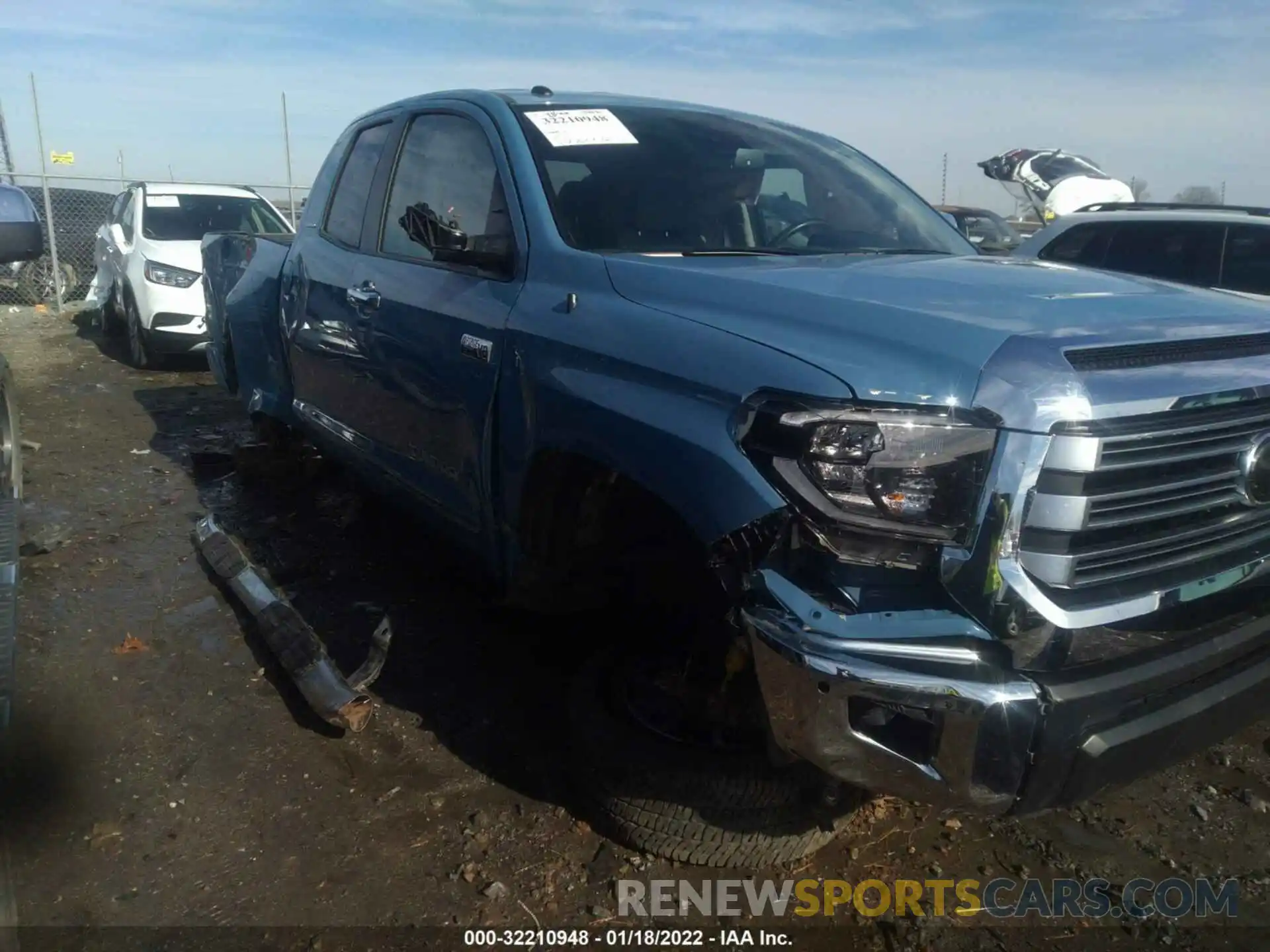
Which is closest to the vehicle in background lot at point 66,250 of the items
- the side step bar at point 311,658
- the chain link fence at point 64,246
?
the chain link fence at point 64,246

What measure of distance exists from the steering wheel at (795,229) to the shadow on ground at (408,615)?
4.65ft

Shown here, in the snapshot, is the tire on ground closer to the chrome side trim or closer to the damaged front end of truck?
the damaged front end of truck

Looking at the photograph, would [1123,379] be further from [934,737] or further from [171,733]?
[171,733]

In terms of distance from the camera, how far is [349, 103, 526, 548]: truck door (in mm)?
3045

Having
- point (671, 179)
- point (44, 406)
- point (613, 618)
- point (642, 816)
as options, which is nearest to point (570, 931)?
point (642, 816)

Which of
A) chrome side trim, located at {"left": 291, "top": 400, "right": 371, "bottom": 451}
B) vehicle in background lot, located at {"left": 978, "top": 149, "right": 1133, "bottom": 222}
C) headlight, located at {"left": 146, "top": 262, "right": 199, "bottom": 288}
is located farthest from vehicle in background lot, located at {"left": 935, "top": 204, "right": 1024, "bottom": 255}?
chrome side trim, located at {"left": 291, "top": 400, "right": 371, "bottom": 451}

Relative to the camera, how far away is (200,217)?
10.7 meters

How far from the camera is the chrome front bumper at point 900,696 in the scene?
73.9 inches

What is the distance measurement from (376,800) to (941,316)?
201 cm

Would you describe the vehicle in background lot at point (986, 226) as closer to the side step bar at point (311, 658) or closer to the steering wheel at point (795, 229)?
the steering wheel at point (795, 229)

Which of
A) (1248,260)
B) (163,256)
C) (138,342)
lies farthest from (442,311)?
(138,342)

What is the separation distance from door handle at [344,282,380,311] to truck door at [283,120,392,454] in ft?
0.09

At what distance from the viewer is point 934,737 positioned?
191cm

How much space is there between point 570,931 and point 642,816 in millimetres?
336
